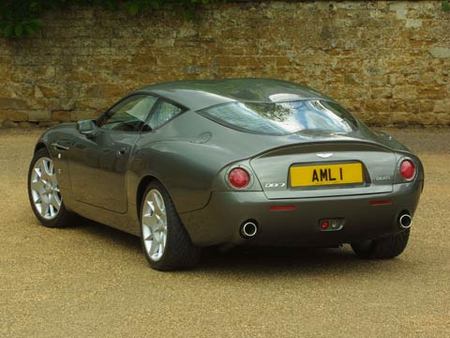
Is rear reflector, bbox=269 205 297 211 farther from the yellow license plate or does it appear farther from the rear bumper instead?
the yellow license plate

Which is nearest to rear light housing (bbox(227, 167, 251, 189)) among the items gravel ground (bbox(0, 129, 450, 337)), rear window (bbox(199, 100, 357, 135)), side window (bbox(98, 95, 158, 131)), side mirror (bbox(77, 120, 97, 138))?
rear window (bbox(199, 100, 357, 135))

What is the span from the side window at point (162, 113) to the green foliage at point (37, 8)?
9335 millimetres

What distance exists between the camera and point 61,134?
9.23 m

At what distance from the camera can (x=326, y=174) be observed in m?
7.20

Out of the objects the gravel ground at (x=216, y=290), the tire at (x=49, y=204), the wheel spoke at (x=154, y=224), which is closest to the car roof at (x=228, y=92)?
the wheel spoke at (x=154, y=224)

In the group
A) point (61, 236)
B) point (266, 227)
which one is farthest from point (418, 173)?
point (61, 236)

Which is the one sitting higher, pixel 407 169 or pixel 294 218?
pixel 407 169

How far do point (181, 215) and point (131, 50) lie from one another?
10554mm

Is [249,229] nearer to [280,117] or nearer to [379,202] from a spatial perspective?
[379,202]

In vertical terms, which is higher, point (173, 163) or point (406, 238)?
point (173, 163)

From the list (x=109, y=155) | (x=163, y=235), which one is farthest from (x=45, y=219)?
(x=163, y=235)

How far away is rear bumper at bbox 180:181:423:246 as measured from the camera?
7.03m

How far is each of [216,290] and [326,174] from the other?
1039 millimetres

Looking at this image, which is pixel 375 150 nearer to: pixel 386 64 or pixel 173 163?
pixel 173 163
